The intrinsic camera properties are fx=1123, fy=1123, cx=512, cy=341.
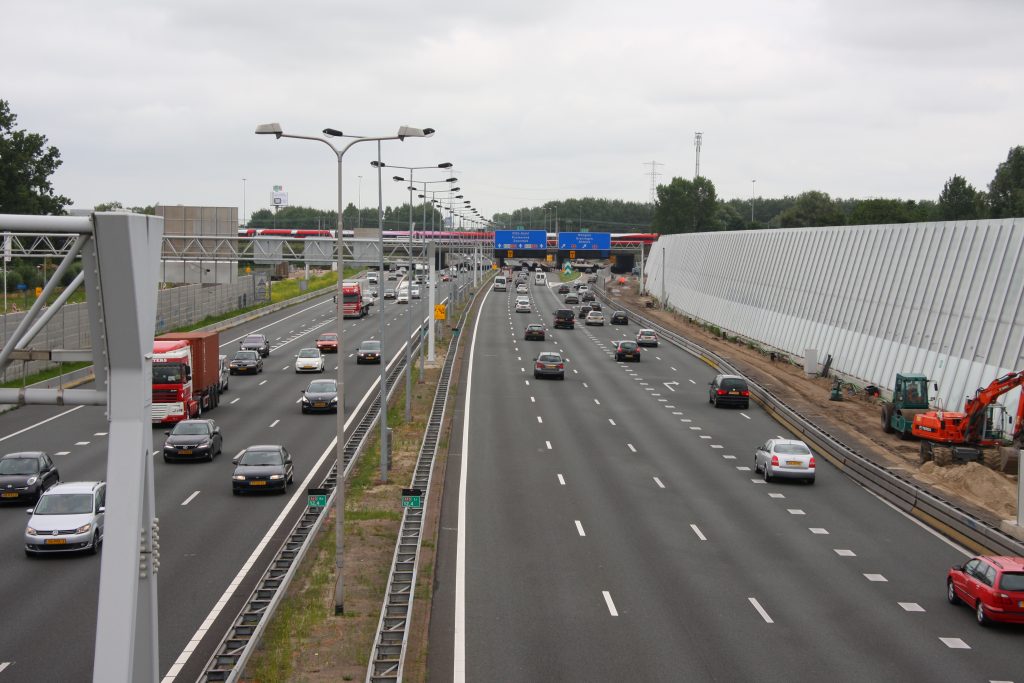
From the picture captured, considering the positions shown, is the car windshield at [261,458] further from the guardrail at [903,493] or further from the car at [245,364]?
the car at [245,364]

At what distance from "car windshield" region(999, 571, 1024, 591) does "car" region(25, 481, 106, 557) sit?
730 inches

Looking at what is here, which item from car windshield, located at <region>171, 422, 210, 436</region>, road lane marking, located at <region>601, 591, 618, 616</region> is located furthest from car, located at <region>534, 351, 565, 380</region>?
road lane marking, located at <region>601, 591, 618, 616</region>

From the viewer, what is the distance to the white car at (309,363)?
64188 millimetres

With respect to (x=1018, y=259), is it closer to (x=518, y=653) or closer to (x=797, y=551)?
(x=797, y=551)

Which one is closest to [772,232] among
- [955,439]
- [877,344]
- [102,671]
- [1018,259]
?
[877,344]

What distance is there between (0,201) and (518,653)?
8000cm

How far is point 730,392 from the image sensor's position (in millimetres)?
53844

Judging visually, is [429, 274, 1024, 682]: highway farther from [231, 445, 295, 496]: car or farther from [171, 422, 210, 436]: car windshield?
[171, 422, 210, 436]: car windshield

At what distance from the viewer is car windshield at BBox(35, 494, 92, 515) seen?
84.7ft

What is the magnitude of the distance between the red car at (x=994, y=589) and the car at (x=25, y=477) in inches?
923

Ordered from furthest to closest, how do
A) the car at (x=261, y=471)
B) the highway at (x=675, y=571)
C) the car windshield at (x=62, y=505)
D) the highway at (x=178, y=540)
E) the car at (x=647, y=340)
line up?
the car at (x=647, y=340)
the car at (x=261, y=471)
the car windshield at (x=62, y=505)
the highway at (x=675, y=571)
the highway at (x=178, y=540)

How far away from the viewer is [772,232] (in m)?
87.1

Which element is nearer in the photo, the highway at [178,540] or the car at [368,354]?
the highway at [178,540]

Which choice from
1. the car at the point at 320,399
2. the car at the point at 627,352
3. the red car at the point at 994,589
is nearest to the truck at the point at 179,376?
the car at the point at 320,399
